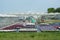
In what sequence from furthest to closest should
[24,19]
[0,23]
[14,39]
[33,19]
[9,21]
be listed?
[24,19], [33,19], [9,21], [0,23], [14,39]

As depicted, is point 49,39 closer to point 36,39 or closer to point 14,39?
point 36,39

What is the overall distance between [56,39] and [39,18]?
13.9 meters

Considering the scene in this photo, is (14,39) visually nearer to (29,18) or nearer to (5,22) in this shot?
(5,22)

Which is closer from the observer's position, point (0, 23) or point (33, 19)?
point (0, 23)

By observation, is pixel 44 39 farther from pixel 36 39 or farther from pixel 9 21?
pixel 9 21

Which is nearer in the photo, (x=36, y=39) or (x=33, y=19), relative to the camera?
(x=36, y=39)

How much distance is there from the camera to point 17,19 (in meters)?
21.0

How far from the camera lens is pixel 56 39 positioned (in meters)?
6.61

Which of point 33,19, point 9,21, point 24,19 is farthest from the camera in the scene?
point 24,19

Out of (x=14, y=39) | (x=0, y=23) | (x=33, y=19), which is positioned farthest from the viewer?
(x=33, y=19)

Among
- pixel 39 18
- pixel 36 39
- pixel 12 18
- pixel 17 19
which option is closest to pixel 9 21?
pixel 12 18

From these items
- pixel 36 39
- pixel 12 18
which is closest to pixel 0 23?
pixel 12 18

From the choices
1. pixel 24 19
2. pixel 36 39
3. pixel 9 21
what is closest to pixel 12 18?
pixel 9 21

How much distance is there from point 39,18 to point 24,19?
216 centimetres
